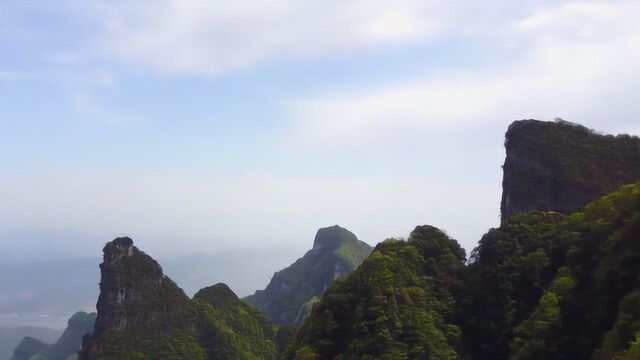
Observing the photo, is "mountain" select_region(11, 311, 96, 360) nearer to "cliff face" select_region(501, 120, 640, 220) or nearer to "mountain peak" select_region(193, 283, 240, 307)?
"mountain peak" select_region(193, 283, 240, 307)

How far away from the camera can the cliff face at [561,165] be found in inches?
1556

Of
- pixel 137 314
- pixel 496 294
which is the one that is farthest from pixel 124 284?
pixel 496 294

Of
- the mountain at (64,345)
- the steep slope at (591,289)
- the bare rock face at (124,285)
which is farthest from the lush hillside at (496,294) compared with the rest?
the mountain at (64,345)

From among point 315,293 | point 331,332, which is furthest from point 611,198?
point 315,293

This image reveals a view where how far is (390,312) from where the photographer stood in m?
26.6

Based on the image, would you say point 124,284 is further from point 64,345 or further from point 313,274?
point 64,345

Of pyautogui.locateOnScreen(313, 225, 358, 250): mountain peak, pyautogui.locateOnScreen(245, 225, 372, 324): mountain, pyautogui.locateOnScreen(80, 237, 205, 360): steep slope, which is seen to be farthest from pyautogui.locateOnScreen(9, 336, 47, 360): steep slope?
pyautogui.locateOnScreen(80, 237, 205, 360): steep slope

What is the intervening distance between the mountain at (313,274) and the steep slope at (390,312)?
2496 inches

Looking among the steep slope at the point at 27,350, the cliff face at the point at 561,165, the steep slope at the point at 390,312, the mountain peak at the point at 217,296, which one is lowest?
the steep slope at the point at 390,312

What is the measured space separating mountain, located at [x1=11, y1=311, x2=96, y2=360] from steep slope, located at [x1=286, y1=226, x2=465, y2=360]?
366 feet

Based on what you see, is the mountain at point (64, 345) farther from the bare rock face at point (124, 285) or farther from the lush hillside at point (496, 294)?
the lush hillside at point (496, 294)

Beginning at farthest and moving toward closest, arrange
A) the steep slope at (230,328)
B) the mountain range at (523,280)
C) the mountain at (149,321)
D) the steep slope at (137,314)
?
the steep slope at (230,328) < the mountain at (149,321) < the steep slope at (137,314) < the mountain range at (523,280)

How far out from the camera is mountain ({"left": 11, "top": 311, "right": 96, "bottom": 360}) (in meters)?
131

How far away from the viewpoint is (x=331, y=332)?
92.7ft
